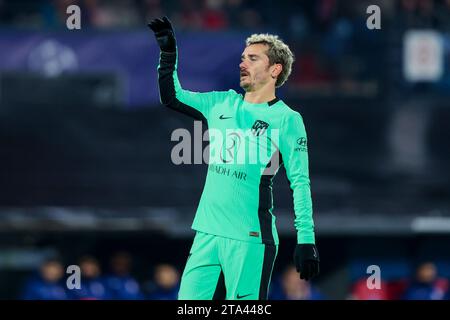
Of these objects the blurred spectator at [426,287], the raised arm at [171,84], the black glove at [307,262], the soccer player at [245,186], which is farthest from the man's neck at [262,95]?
the blurred spectator at [426,287]

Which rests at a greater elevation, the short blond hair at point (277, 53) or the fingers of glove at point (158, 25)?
the fingers of glove at point (158, 25)

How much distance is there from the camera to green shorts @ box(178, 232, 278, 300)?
274 inches

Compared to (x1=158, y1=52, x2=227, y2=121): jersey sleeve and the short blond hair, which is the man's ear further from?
(x1=158, y1=52, x2=227, y2=121): jersey sleeve

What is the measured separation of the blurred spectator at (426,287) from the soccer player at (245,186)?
7.41 meters

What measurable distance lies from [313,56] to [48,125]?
3.76 metres

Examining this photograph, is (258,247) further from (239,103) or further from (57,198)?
(57,198)

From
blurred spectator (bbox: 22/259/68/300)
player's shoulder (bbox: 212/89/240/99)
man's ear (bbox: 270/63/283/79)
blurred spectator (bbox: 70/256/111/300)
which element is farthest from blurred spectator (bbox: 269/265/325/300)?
man's ear (bbox: 270/63/283/79)

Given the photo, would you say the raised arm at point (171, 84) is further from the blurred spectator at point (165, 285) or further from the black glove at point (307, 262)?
the blurred spectator at point (165, 285)

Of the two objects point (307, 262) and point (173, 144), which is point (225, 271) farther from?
point (173, 144)

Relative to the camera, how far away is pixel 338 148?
14.8m

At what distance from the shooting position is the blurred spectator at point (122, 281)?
1382 cm

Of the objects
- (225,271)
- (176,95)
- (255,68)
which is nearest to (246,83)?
(255,68)
